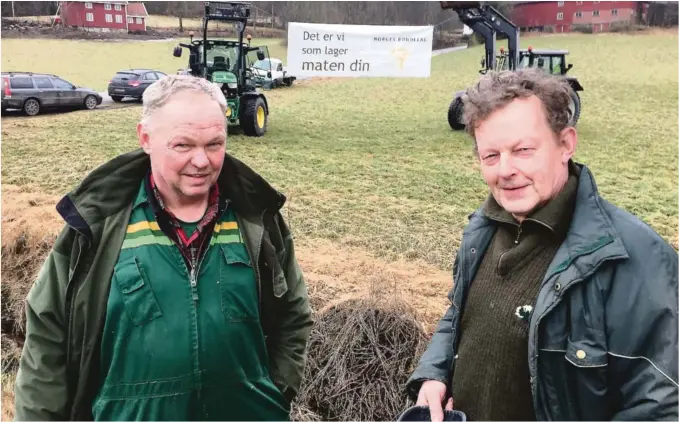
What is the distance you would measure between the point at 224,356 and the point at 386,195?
4.72 meters

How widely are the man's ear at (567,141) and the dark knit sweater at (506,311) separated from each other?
48mm

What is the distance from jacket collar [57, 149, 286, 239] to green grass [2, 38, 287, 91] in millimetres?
4918

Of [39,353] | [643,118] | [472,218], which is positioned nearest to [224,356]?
[39,353]

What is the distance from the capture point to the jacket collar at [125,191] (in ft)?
4.23

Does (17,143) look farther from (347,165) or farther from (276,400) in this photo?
(276,400)

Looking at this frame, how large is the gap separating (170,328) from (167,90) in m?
0.53

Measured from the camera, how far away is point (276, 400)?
1494 millimetres

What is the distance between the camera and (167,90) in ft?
4.33

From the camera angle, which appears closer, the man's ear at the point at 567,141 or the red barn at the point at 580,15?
the man's ear at the point at 567,141

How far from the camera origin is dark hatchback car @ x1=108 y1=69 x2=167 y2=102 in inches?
254

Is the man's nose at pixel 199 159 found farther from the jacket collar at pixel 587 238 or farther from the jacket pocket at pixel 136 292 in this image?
the jacket collar at pixel 587 238

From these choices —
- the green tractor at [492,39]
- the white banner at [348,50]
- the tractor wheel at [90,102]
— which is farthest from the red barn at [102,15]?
the green tractor at [492,39]

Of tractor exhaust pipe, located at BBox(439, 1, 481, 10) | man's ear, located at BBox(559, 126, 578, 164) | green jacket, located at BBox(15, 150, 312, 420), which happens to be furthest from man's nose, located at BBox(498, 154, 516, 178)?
tractor exhaust pipe, located at BBox(439, 1, 481, 10)

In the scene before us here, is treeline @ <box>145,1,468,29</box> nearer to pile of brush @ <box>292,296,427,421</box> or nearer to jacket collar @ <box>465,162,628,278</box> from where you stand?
pile of brush @ <box>292,296,427,421</box>
